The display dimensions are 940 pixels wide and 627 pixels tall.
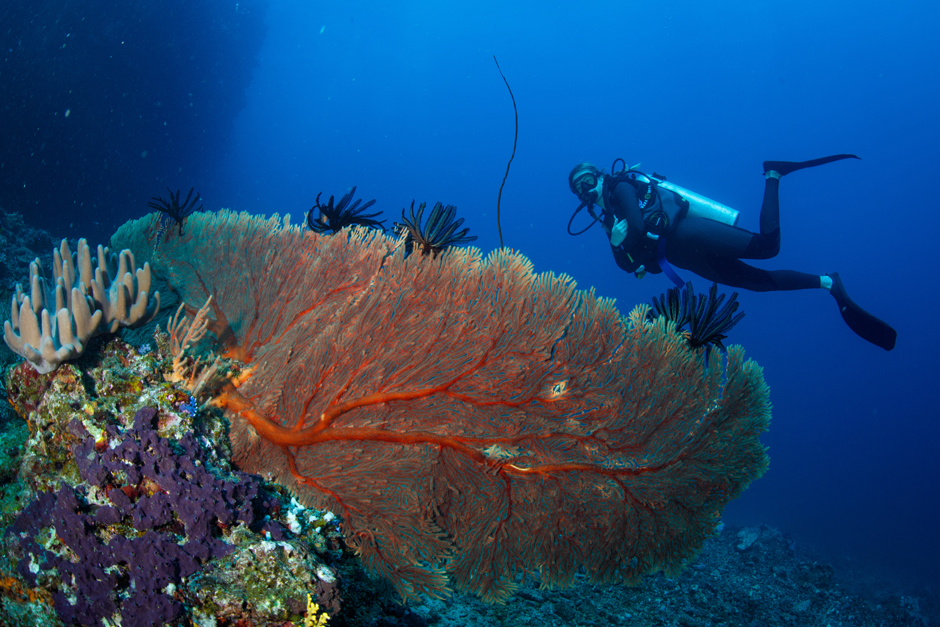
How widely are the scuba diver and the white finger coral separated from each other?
22.4 feet

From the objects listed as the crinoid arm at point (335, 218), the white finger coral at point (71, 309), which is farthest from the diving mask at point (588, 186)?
the white finger coral at point (71, 309)

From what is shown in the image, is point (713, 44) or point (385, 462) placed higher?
point (713, 44)

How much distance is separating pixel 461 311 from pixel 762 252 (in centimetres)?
760

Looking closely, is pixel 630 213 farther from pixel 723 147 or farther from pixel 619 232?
pixel 723 147

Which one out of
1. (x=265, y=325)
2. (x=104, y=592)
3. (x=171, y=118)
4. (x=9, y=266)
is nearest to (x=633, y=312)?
(x=265, y=325)

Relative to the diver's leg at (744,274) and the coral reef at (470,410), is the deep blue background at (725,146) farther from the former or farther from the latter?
the coral reef at (470,410)

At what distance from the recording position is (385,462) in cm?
303

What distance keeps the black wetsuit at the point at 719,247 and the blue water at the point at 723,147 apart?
91.1 ft

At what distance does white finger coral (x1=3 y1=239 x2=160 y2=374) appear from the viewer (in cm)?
240

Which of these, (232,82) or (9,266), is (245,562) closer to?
(9,266)

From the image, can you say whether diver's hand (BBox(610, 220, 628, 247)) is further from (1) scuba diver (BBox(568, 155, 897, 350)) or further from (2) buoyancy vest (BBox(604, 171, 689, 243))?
(2) buoyancy vest (BBox(604, 171, 689, 243))

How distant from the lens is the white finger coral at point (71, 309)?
7.86 feet

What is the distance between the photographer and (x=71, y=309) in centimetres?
253

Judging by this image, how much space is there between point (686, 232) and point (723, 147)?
452 ft
